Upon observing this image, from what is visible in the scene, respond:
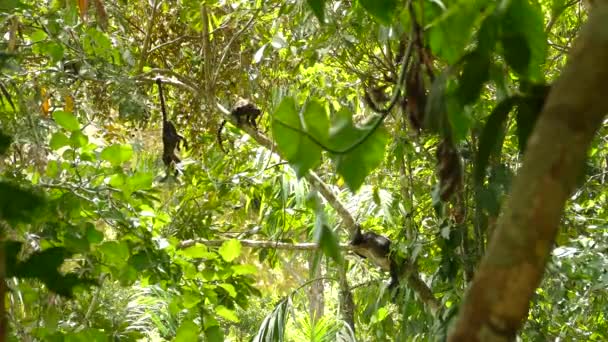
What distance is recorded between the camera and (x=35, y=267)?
55cm

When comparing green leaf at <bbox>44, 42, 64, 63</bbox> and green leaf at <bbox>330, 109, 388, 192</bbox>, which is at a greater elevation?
green leaf at <bbox>44, 42, 64, 63</bbox>

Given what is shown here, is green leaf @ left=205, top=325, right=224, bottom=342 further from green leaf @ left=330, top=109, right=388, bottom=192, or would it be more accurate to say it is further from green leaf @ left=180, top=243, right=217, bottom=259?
green leaf @ left=330, top=109, right=388, bottom=192

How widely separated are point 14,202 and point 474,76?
1.06 ft

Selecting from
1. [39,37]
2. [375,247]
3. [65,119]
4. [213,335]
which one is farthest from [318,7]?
[375,247]

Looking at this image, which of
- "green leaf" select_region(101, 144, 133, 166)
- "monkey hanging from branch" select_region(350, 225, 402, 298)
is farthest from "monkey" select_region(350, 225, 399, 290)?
"green leaf" select_region(101, 144, 133, 166)

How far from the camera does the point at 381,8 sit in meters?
0.60

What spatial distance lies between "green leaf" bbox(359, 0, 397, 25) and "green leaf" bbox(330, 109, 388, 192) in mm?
99

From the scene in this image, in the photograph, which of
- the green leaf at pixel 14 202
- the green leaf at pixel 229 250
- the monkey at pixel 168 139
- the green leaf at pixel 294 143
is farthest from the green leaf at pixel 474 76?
→ the monkey at pixel 168 139

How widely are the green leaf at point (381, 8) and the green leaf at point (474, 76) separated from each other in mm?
134

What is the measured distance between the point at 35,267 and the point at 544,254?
408 mm

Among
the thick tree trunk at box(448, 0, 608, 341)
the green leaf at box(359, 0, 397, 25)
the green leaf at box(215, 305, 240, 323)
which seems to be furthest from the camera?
the green leaf at box(215, 305, 240, 323)

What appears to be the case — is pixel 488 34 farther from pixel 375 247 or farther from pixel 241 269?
pixel 375 247

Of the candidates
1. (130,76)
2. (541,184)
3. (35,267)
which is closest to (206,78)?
(130,76)

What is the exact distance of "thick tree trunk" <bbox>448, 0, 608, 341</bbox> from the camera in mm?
251
